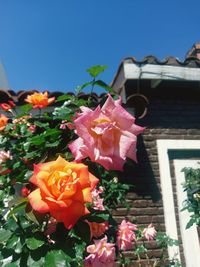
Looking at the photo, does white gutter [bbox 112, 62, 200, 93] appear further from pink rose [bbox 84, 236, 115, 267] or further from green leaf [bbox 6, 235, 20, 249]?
green leaf [bbox 6, 235, 20, 249]

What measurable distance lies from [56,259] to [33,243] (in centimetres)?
9

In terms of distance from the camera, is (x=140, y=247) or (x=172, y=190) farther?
(x=172, y=190)

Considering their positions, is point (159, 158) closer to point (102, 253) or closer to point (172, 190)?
point (172, 190)

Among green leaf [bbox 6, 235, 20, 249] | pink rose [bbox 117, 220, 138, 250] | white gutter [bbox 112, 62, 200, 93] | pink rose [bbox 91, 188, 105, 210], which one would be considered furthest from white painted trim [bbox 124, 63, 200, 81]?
green leaf [bbox 6, 235, 20, 249]

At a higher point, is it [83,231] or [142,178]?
[142,178]

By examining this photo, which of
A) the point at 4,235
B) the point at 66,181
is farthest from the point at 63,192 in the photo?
the point at 4,235

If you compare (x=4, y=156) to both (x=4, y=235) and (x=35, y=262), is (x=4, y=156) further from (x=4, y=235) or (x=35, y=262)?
(x=35, y=262)

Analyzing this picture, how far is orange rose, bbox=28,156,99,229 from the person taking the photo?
38.9 inches

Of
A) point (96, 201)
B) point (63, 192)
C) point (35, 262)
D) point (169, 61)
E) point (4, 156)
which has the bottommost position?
point (35, 262)

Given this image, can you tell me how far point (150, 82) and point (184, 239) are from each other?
2042 mm

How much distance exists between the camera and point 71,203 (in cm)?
100

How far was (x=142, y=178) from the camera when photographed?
5.05m

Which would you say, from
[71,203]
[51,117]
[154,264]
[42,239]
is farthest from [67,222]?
[154,264]

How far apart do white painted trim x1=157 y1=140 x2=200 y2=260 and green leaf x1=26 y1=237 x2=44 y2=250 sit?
12.3ft
